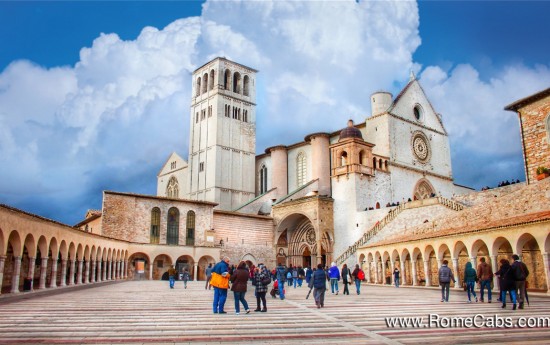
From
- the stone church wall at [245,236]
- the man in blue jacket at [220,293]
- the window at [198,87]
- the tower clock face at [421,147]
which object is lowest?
the man in blue jacket at [220,293]

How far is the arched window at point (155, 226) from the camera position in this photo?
38625 millimetres

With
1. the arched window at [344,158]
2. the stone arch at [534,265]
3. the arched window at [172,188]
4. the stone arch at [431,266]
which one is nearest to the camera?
the stone arch at [534,265]

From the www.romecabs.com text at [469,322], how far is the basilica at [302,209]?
8.27 meters

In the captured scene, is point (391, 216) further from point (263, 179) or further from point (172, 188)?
Result: point (172, 188)

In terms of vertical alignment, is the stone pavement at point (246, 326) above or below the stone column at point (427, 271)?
below

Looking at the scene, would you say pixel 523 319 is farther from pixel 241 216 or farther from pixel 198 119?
pixel 198 119

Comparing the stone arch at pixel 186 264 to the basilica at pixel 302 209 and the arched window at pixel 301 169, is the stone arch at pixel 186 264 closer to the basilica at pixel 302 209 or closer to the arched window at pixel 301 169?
the basilica at pixel 302 209

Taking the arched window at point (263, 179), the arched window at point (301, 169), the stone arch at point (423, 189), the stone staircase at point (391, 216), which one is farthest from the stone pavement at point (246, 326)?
the arched window at point (263, 179)

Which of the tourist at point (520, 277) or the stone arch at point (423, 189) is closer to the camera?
the tourist at point (520, 277)

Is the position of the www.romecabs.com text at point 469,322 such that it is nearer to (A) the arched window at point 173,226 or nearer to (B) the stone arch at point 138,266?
(B) the stone arch at point 138,266

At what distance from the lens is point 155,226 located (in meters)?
38.9

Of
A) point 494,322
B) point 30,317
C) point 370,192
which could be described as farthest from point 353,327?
point 370,192

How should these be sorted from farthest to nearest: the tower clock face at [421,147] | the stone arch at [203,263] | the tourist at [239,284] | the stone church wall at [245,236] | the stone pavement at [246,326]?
1. the tower clock face at [421,147]
2. the stone church wall at [245,236]
3. the stone arch at [203,263]
4. the tourist at [239,284]
5. the stone pavement at [246,326]

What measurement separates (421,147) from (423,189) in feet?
14.1
